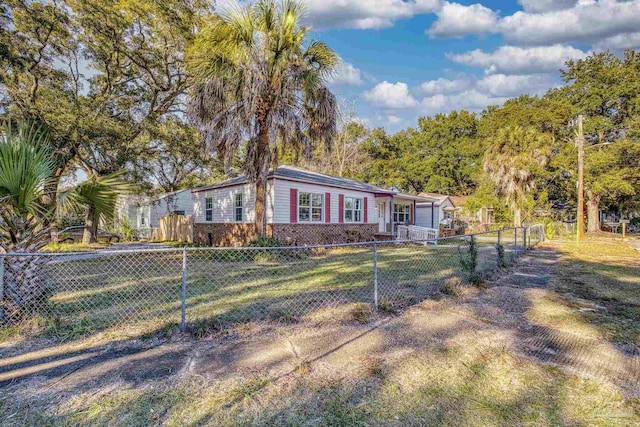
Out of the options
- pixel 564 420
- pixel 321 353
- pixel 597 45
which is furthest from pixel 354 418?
pixel 597 45

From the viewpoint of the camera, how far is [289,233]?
14.0m

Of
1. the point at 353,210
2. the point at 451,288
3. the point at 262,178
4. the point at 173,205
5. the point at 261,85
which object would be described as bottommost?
the point at 451,288

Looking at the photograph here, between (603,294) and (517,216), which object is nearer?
(603,294)

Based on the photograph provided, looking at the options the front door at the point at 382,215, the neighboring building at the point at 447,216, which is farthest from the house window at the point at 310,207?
the neighboring building at the point at 447,216

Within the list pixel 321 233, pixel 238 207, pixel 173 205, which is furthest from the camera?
pixel 173 205

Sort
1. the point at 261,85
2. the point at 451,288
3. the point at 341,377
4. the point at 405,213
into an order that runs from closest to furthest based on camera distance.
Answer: the point at 341,377, the point at 451,288, the point at 261,85, the point at 405,213

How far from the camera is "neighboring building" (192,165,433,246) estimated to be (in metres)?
13.8

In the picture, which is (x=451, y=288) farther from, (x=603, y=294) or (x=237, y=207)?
(x=237, y=207)

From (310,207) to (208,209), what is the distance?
5.66m

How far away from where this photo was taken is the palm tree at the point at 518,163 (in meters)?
24.2

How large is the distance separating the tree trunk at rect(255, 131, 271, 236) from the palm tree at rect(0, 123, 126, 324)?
712cm

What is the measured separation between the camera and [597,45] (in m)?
28.2

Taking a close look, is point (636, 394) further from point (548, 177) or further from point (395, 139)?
point (395, 139)

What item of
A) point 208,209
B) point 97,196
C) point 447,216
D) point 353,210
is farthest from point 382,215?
point 97,196
